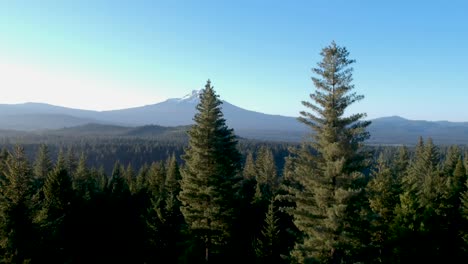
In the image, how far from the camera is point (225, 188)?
86.3 feet

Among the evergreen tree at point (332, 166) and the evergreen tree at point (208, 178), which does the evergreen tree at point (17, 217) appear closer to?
the evergreen tree at point (208, 178)

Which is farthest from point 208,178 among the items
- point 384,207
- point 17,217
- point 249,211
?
point 249,211

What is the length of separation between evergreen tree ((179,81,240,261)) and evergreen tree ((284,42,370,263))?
732cm

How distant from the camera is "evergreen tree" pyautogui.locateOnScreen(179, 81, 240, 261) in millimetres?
25953

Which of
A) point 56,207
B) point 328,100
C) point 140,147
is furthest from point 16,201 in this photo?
point 140,147

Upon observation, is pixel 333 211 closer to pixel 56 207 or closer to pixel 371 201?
pixel 371 201

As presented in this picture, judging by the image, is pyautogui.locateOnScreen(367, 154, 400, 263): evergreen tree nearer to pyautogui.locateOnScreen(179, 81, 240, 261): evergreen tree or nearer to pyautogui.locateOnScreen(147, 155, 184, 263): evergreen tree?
pyautogui.locateOnScreen(179, 81, 240, 261): evergreen tree

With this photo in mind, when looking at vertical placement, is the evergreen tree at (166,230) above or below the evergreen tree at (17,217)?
below

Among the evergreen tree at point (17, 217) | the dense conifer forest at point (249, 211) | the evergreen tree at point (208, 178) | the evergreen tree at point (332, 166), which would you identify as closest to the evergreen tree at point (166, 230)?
the dense conifer forest at point (249, 211)

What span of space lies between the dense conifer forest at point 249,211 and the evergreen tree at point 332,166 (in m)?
0.05

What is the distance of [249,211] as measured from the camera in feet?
139

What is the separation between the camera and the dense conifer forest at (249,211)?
1931 centimetres

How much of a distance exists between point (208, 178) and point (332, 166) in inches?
381

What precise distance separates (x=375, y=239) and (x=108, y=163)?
149m
